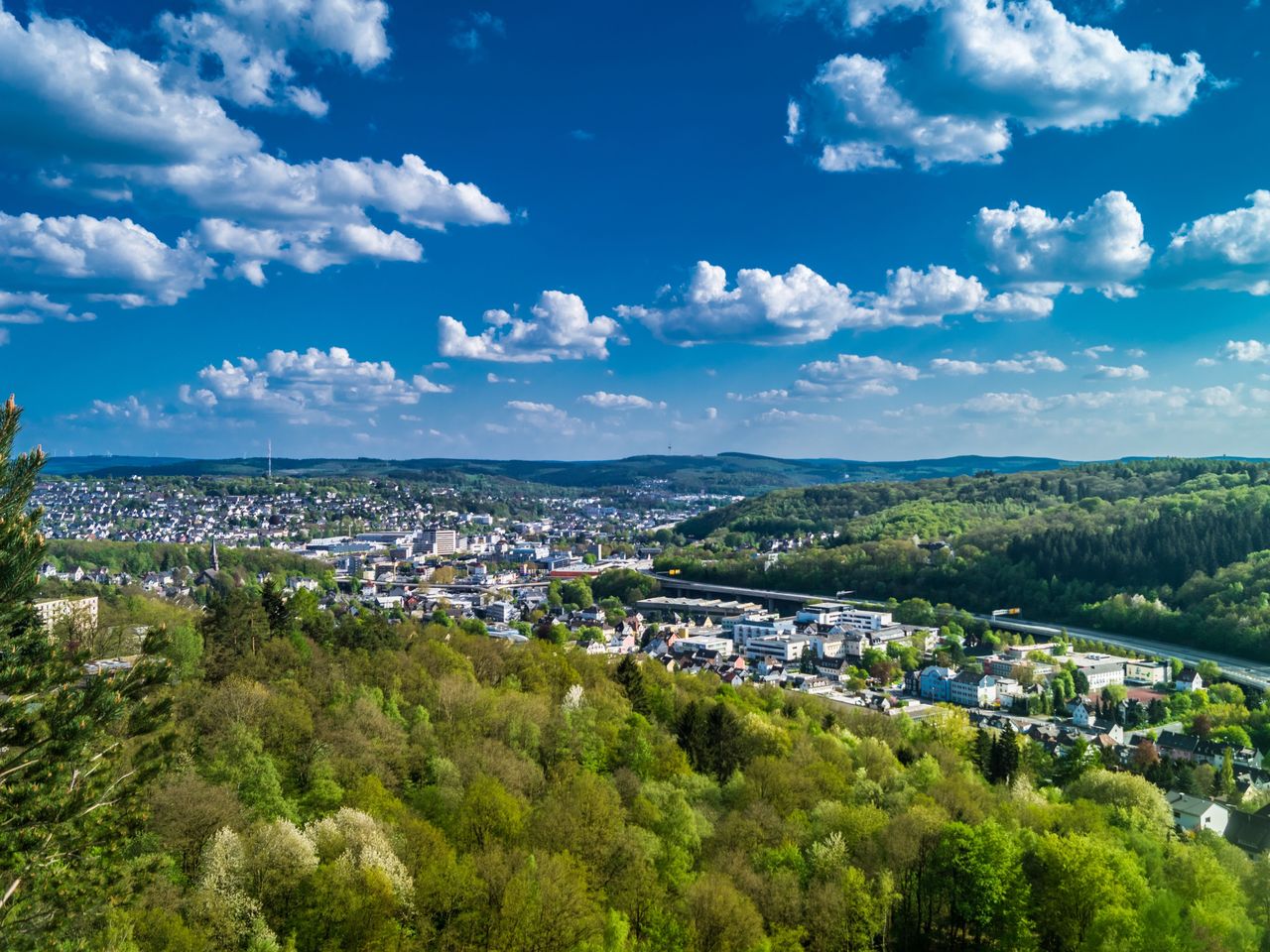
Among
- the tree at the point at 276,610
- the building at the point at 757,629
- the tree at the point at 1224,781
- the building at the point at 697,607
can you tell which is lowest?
the building at the point at 697,607

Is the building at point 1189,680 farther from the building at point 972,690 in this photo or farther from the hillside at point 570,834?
the hillside at point 570,834

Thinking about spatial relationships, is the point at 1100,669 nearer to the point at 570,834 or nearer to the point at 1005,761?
the point at 1005,761

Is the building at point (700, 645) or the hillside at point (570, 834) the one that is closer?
the hillside at point (570, 834)

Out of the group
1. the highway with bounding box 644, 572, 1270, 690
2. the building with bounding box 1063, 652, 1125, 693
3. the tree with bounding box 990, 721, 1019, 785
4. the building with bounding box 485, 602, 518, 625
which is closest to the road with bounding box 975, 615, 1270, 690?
the highway with bounding box 644, 572, 1270, 690

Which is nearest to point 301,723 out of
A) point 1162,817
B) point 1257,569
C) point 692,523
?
point 1162,817

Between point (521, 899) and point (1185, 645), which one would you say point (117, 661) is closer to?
point (521, 899)

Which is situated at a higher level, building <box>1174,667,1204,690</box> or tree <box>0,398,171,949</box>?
tree <box>0,398,171,949</box>

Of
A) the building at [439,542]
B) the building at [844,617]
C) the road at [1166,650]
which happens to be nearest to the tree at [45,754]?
the road at [1166,650]

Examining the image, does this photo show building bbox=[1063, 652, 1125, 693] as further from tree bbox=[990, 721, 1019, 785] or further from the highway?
tree bbox=[990, 721, 1019, 785]
